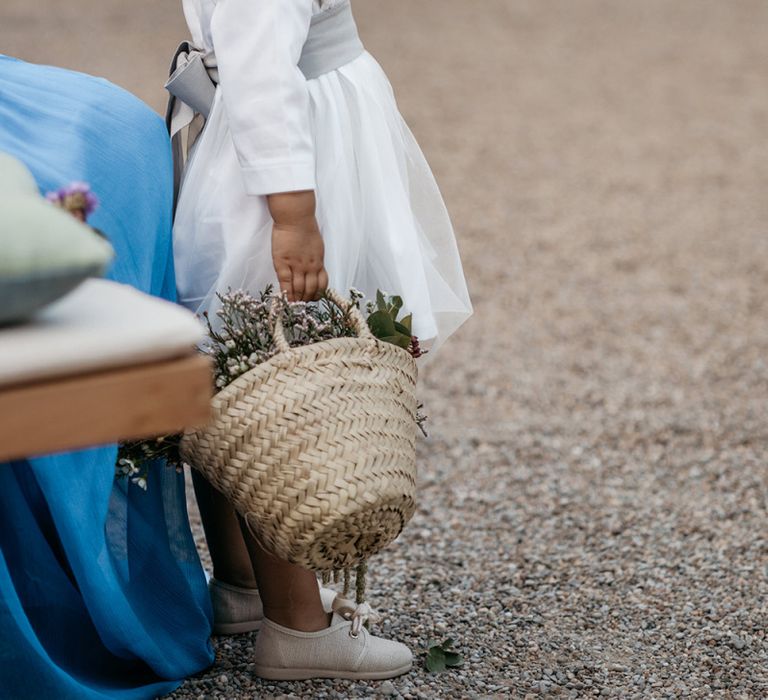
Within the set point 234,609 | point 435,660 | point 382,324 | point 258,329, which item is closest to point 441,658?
point 435,660

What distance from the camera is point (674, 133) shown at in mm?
7223

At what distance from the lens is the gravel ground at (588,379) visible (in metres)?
2.46

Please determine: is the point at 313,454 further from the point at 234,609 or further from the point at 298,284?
the point at 234,609

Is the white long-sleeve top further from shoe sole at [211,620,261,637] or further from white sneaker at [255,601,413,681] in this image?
shoe sole at [211,620,261,637]

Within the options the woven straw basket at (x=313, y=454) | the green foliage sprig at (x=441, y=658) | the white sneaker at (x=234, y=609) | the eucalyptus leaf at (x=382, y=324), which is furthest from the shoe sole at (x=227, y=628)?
the eucalyptus leaf at (x=382, y=324)

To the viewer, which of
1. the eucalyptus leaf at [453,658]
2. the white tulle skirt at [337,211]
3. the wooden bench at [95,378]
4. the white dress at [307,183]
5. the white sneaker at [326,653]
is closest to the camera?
the wooden bench at [95,378]

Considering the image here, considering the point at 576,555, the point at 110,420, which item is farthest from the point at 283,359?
the point at 576,555

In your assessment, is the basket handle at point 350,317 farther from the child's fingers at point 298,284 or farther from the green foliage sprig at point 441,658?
the green foliage sprig at point 441,658

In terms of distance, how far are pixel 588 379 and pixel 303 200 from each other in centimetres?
229

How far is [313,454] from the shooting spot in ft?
5.79

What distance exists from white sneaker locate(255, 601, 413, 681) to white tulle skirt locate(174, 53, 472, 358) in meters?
0.58

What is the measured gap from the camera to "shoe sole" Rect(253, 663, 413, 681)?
7.40 feet

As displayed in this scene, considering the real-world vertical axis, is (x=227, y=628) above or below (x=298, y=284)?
below

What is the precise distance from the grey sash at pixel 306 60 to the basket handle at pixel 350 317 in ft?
1.40
